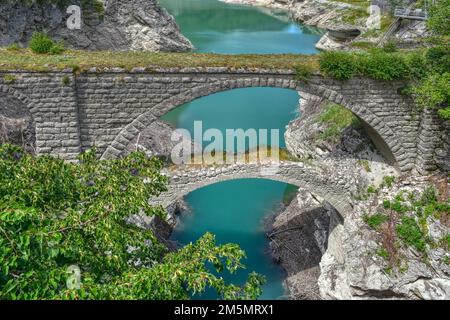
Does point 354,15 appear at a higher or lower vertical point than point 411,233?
higher

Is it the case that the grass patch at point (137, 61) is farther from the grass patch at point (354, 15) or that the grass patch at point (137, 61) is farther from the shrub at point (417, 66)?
the grass patch at point (354, 15)

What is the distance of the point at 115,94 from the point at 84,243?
20.6 ft

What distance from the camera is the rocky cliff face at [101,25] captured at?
24.2m

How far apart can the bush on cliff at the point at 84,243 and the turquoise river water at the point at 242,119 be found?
883cm

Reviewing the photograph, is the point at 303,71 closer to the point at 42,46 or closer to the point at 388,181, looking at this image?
the point at 388,181

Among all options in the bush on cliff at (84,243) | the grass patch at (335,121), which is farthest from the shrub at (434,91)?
the bush on cliff at (84,243)

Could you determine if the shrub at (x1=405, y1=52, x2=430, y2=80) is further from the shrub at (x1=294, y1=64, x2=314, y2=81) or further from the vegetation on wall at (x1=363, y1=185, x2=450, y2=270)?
the vegetation on wall at (x1=363, y1=185, x2=450, y2=270)

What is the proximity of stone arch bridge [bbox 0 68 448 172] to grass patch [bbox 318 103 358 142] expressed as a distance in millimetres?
3894

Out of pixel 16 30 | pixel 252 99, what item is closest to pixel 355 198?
pixel 252 99

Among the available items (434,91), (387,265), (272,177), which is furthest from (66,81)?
(387,265)

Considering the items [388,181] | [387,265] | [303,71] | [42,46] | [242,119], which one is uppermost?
[42,46]

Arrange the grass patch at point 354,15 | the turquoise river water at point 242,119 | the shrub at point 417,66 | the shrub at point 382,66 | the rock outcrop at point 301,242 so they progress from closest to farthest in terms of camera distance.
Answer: the shrub at point 382,66 < the shrub at point 417,66 < the rock outcrop at point 301,242 < the turquoise river water at point 242,119 < the grass patch at point 354,15

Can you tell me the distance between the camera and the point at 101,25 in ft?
101

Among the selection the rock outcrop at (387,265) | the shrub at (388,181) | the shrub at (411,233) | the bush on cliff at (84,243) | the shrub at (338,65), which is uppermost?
the shrub at (338,65)
